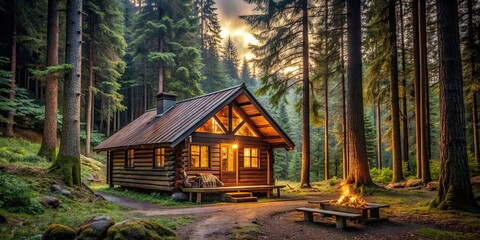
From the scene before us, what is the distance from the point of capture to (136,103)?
4406cm

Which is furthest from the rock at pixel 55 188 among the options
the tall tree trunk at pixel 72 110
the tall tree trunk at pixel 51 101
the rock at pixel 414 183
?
the rock at pixel 414 183

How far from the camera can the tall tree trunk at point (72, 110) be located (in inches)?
479

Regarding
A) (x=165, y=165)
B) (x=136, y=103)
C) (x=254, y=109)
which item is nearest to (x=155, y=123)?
(x=165, y=165)

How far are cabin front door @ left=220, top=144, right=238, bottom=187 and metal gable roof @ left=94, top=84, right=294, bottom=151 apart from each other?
2.31m

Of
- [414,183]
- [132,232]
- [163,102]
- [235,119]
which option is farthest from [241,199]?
[414,183]

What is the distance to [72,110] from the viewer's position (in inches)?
493

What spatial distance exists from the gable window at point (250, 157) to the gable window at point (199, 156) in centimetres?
238

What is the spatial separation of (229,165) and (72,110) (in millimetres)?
8467

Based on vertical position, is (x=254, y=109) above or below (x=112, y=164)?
above

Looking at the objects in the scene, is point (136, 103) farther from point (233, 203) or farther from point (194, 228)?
point (194, 228)

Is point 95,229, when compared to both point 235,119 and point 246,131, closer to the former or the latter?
point 235,119

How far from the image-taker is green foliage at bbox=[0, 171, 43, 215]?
27.8 feet

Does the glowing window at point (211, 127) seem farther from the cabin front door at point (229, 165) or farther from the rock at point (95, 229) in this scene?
the rock at point (95, 229)

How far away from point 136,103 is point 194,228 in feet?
125
